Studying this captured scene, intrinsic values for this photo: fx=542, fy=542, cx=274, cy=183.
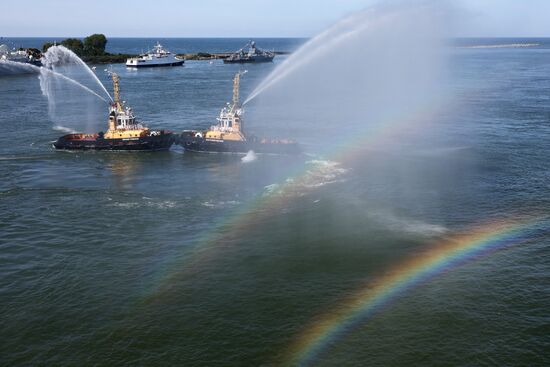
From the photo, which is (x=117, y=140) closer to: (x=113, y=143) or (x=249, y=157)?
(x=113, y=143)

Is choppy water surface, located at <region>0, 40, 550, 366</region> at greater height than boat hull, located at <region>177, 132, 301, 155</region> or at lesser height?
lesser

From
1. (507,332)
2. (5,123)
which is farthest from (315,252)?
(5,123)

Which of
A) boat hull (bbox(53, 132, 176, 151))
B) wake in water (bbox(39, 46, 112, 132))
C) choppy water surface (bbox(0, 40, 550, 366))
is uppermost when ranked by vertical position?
wake in water (bbox(39, 46, 112, 132))

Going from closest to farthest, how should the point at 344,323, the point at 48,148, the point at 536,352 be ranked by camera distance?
the point at 536,352 < the point at 344,323 < the point at 48,148

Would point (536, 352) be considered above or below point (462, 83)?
below

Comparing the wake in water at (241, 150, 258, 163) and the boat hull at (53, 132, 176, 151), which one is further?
the boat hull at (53, 132, 176, 151)

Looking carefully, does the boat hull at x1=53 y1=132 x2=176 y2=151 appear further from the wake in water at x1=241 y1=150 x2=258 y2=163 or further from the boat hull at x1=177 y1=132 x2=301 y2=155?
the wake in water at x1=241 y1=150 x2=258 y2=163

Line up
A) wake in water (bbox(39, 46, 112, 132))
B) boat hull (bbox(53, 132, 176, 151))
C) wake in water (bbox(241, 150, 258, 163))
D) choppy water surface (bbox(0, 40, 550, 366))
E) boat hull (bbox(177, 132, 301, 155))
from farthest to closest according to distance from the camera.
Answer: wake in water (bbox(39, 46, 112, 132)) < boat hull (bbox(53, 132, 176, 151)) < wake in water (bbox(241, 150, 258, 163)) < boat hull (bbox(177, 132, 301, 155)) < choppy water surface (bbox(0, 40, 550, 366))

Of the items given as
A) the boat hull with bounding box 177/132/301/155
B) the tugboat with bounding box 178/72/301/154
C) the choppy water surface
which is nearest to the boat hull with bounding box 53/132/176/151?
the choppy water surface

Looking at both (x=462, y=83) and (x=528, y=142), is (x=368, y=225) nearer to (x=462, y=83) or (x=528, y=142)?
(x=528, y=142)
